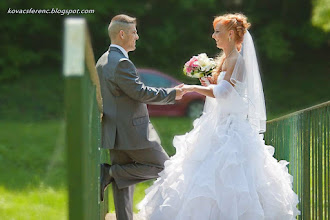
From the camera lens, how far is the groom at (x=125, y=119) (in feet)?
14.7

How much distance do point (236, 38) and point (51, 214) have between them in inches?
120

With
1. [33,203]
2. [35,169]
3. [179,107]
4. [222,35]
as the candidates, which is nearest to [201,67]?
[222,35]

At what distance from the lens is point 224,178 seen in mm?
4168


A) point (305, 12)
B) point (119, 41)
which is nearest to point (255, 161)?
point (119, 41)

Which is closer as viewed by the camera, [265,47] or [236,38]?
[236,38]

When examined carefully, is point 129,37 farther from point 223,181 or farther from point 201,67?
point 223,181

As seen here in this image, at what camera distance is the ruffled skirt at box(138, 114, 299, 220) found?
13.5ft

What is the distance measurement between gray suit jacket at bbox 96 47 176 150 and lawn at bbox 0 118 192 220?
41cm

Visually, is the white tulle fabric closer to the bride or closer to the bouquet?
the bride

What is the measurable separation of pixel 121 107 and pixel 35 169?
19.1 feet

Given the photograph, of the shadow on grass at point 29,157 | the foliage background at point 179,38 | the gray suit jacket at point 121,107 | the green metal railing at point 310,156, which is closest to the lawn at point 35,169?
the shadow on grass at point 29,157

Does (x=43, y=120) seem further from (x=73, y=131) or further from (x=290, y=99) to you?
(x=73, y=131)

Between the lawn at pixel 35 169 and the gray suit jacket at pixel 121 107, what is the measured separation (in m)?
0.41

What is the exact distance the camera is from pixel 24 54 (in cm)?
2173
